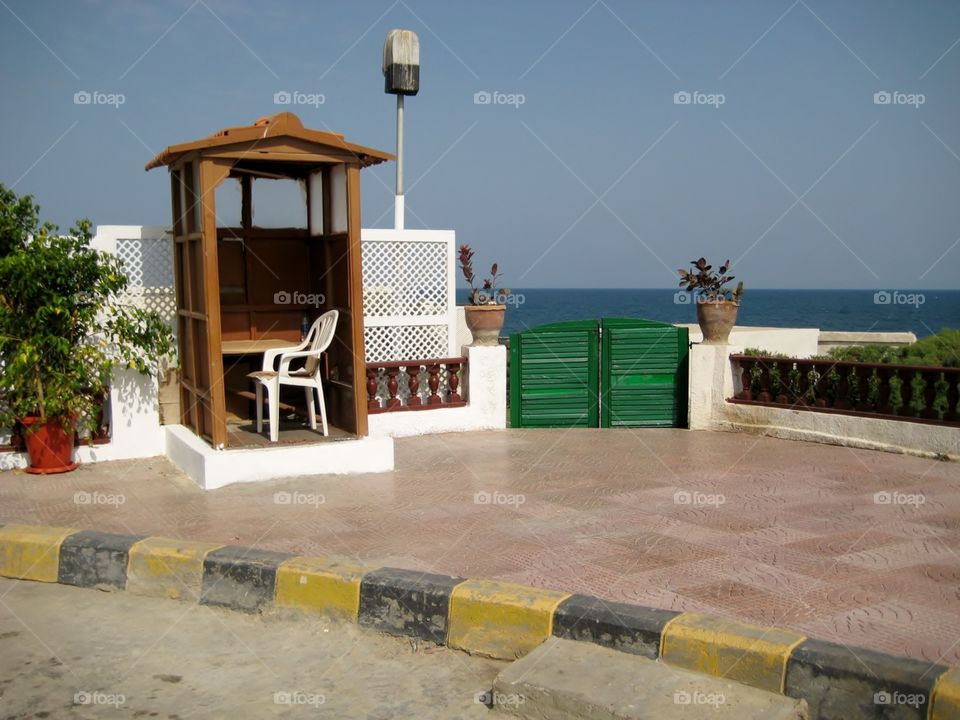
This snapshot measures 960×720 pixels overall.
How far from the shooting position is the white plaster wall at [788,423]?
385 inches

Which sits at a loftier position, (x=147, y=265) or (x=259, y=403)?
(x=147, y=265)

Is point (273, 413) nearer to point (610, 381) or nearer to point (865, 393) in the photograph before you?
point (610, 381)

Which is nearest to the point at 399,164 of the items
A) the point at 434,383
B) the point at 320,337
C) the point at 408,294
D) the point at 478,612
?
the point at 408,294

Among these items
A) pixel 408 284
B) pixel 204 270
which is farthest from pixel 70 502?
pixel 408 284

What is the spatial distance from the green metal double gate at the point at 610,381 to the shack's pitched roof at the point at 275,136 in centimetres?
404

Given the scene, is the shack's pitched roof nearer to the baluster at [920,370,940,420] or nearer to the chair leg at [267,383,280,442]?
the chair leg at [267,383,280,442]

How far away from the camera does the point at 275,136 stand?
28.5ft

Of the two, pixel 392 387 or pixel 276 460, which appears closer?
pixel 276 460

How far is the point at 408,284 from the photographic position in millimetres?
11648

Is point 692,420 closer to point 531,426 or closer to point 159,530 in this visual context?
point 531,426

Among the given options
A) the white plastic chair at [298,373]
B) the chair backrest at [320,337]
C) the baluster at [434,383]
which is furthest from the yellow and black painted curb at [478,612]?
the baluster at [434,383]

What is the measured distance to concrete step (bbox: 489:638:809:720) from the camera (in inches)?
168

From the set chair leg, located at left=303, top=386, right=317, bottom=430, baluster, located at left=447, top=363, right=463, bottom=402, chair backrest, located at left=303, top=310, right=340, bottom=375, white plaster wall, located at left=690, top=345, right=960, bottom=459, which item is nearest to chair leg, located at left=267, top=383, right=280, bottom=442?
chair backrest, located at left=303, top=310, right=340, bottom=375

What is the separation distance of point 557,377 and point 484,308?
130 centimetres
